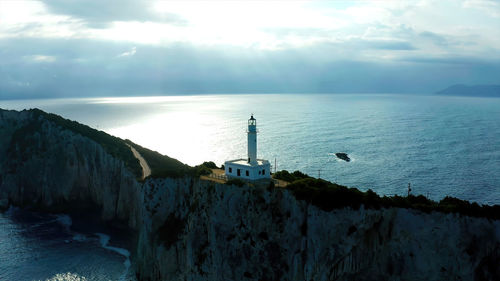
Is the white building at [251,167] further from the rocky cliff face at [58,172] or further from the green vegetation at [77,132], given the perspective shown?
the rocky cliff face at [58,172]

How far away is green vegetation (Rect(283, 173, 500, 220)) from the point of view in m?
35.1

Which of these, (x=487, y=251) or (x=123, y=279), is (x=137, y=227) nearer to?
(x=123, y=279)

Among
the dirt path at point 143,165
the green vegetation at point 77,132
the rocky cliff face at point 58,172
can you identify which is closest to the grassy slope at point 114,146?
the green vegetation at point 77,132

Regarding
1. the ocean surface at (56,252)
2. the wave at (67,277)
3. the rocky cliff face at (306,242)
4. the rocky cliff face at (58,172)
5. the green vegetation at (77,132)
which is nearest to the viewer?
the rocky cliff face at (306,242)

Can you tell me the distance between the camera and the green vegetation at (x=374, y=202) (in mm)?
35075

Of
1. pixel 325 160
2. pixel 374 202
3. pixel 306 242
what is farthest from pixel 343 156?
pixel 306 242

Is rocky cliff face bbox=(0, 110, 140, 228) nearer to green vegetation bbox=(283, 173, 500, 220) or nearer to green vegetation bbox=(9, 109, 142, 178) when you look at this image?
green vegetation bbox=(9, 109, 142, 178)

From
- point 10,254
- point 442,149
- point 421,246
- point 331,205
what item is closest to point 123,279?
point 10,254

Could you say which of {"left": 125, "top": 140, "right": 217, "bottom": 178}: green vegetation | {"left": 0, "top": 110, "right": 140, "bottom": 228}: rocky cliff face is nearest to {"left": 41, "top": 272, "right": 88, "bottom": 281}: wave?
{"left": 125, "top": 140, "right": 217, "bottom": 178}: green vegetation

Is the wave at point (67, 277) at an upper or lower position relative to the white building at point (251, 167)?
lower

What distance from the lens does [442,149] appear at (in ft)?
363

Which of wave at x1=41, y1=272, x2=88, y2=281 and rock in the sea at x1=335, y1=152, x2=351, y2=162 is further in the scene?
rock in the sea at x1=335, y1=152, x2=351, y2=162

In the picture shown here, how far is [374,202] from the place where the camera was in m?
36.9

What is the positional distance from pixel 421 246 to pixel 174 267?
100 ft
